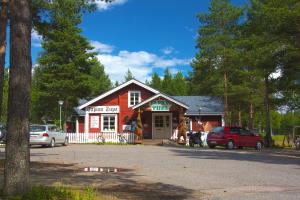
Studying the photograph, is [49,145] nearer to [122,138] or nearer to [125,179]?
[122,138]

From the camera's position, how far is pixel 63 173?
13977mm

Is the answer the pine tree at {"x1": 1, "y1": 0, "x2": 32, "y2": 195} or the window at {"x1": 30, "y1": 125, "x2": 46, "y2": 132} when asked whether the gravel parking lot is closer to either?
the pine tree at {"x1": 1, "y1": 0, "x2": 32, "y2": 195}

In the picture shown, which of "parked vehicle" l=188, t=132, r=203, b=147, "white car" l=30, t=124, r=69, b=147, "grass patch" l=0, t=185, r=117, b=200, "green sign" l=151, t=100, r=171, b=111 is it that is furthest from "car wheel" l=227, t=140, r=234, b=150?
"grass patch" l=0, t=185, r=117, b=200

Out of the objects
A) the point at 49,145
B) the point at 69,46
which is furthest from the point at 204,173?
the point at 69,46

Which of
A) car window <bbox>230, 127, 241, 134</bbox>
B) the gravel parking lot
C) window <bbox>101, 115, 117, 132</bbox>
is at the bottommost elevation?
the gravel parking lot

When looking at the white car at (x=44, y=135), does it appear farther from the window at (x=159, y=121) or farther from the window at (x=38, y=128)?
the window at (x=159, y=121)

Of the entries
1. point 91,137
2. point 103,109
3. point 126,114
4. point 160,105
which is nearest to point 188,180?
point 160,105

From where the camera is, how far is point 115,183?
11.9m

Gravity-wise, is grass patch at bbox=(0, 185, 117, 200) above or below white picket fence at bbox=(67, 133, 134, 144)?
below

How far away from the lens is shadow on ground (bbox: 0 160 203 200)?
10086mm

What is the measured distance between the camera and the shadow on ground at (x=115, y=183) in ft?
33.1

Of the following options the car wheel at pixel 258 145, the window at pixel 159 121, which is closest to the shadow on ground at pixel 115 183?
the car wheel at pixel 258 145

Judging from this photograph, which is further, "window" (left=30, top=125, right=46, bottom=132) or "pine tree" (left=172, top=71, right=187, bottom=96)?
"pine tree" (left=172, top=71, right=187, bottom=96)

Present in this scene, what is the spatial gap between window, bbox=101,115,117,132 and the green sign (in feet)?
14.8
